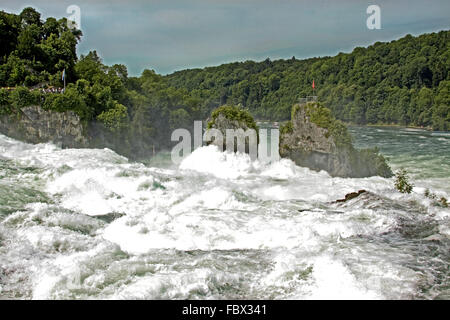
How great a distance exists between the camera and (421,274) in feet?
43.4

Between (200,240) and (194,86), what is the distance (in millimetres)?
145700

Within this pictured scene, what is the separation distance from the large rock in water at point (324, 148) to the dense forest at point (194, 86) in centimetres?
1623

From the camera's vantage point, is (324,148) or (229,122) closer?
(324,148)

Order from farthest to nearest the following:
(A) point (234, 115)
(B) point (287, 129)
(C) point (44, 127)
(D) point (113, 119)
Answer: (D) point (113, 119), (A) point (234, 115), (C) point (44, 127), (B) point (287, 129)

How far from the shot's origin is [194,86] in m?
160

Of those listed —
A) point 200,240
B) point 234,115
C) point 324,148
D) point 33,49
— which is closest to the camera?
point 200,240

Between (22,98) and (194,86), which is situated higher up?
(194,86)

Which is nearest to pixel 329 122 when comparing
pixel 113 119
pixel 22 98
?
pixel 113 119

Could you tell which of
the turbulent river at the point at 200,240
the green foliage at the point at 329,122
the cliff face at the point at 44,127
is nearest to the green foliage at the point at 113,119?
the cliff face at the point at 44,127

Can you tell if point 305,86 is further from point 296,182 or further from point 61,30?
point 296,182

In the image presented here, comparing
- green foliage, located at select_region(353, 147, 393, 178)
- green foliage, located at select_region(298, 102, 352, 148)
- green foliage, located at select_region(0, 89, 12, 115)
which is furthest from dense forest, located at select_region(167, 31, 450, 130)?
green foliage, located at select_region(0, 89, 12, 115)

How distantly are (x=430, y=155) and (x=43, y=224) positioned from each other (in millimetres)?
45362

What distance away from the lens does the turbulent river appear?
488 inches

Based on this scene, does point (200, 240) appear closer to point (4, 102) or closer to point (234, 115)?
point (234, 115)
